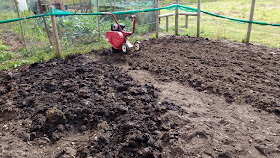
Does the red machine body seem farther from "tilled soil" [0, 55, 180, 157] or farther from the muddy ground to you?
"tilled soil" [0, 55, 180, 157]

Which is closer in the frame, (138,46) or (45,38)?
(138,46)

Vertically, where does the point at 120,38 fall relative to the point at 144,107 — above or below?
above

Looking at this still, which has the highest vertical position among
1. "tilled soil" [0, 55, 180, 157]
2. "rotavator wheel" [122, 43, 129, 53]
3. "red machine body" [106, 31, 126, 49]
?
"red machine body" [106, 31, 126, 49]

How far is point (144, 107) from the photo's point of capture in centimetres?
356

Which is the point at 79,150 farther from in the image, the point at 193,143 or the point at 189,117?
the point at 189,117

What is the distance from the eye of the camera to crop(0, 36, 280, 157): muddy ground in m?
2.78

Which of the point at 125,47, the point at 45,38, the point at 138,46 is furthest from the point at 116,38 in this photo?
the point at 45,38

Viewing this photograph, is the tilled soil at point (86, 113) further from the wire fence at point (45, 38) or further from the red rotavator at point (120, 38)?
the red rotavator at point (120, 38)

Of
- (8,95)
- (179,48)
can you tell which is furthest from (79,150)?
(179,48)

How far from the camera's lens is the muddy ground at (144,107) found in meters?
2.78

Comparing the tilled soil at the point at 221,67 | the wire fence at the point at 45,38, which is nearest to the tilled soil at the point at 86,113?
the tilled soil at the point at 221,67

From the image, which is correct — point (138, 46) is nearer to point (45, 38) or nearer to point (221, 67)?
point (221, 67)

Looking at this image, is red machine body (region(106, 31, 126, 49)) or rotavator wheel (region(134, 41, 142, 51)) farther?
rotavator wheel (region(134, 41, 142, 51))

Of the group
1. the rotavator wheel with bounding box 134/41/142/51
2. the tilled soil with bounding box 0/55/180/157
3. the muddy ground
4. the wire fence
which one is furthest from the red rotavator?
the tilled soil with bounding box 0/55/180/157
